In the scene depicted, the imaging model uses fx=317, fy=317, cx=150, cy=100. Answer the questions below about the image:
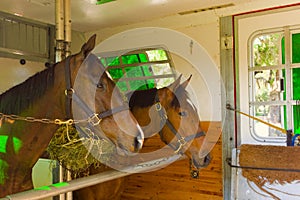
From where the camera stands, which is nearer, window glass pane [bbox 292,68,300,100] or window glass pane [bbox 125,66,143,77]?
window glass pane [bbox 292,68,300,100]

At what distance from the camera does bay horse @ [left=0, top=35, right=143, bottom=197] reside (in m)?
1.60

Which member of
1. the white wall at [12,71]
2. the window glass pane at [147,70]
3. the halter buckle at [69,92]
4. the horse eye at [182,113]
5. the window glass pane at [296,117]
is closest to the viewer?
the halter buckle at [69,92]

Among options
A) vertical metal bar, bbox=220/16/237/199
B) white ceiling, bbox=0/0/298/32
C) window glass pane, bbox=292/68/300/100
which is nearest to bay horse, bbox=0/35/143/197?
white ceiling, bbox=0/0/298/32

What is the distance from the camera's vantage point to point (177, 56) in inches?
139

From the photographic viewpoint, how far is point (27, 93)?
1.70m

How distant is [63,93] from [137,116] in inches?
38.4

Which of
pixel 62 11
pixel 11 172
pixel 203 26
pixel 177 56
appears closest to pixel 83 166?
pixel 11 172

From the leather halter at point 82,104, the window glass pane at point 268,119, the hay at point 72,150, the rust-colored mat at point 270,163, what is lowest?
the rust-colored mat at point 270,163

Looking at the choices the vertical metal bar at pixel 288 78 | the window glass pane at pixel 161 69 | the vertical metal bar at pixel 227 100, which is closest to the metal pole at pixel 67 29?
the window glass pane at pixel 161 69

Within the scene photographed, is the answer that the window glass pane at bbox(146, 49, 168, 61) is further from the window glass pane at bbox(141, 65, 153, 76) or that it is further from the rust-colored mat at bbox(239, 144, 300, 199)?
the rust-colored mat at bbox(239, 144, 300, 199)

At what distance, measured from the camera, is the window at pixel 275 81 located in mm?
2893

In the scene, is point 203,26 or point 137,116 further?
point 203,26

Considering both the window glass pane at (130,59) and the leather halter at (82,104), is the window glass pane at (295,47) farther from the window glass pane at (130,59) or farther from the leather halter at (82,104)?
the leather halter at (82,104)

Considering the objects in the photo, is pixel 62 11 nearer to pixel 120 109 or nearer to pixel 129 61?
pixel 120 109
